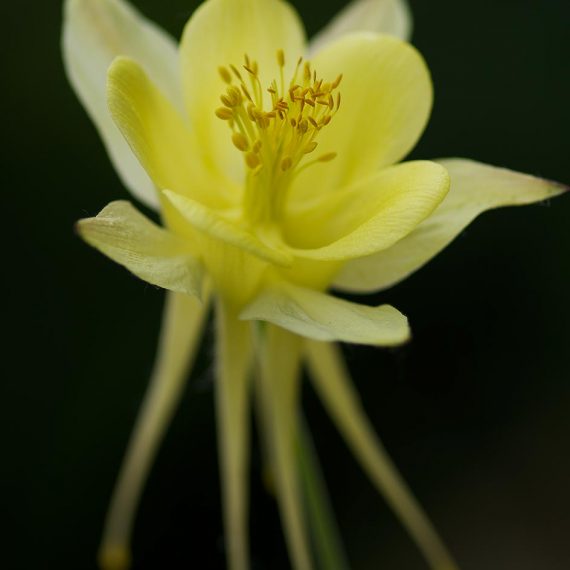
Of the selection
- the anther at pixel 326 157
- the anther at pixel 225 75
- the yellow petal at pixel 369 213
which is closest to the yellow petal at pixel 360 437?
the yellow petal at pixel 369 213

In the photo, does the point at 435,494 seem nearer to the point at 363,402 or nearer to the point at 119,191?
the point at 363,402

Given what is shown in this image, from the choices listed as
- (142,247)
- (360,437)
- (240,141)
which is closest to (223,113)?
(240,141)

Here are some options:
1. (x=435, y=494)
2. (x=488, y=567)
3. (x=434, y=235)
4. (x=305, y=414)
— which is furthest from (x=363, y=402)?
(x=434, y=235)

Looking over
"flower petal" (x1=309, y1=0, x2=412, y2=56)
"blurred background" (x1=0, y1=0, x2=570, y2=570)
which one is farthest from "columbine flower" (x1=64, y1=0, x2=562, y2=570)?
"blurred background" (x1=0, y1=0, x2=570, y2=570)

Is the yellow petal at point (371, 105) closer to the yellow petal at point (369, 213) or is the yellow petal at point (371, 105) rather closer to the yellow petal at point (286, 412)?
the yellow petal at point (369, 213)

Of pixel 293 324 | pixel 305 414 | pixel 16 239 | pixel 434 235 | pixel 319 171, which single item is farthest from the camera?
pixel 305 414

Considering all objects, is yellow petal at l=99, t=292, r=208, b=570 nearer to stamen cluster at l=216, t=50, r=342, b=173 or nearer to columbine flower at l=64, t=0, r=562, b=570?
columbine flower at l=64, t=0, r=562, b=570
